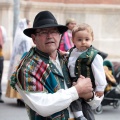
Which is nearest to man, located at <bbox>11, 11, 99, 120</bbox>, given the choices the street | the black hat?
the black hat

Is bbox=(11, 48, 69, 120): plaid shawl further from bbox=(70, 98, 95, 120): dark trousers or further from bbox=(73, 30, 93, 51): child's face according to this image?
bbox=(73, 30, 93, 51): child's face

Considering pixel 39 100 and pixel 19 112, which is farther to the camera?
pixel 19 112

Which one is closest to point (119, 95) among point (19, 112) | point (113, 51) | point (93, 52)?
point (19, 112)

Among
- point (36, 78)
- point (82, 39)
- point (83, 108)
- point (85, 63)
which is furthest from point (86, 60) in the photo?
point (36, 78)

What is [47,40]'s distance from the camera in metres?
3.44

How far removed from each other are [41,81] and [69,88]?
196 mm

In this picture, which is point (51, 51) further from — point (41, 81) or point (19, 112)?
point (19, 112)

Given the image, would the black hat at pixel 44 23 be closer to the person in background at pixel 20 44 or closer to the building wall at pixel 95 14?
the person in background at pixel 20 44

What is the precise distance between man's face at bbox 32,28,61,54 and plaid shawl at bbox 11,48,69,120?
87mm

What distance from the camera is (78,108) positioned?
3.59 metres

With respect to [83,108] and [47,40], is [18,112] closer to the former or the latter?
[83,108]

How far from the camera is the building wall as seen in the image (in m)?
22.2

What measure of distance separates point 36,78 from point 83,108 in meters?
0.53

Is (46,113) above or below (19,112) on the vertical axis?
above
